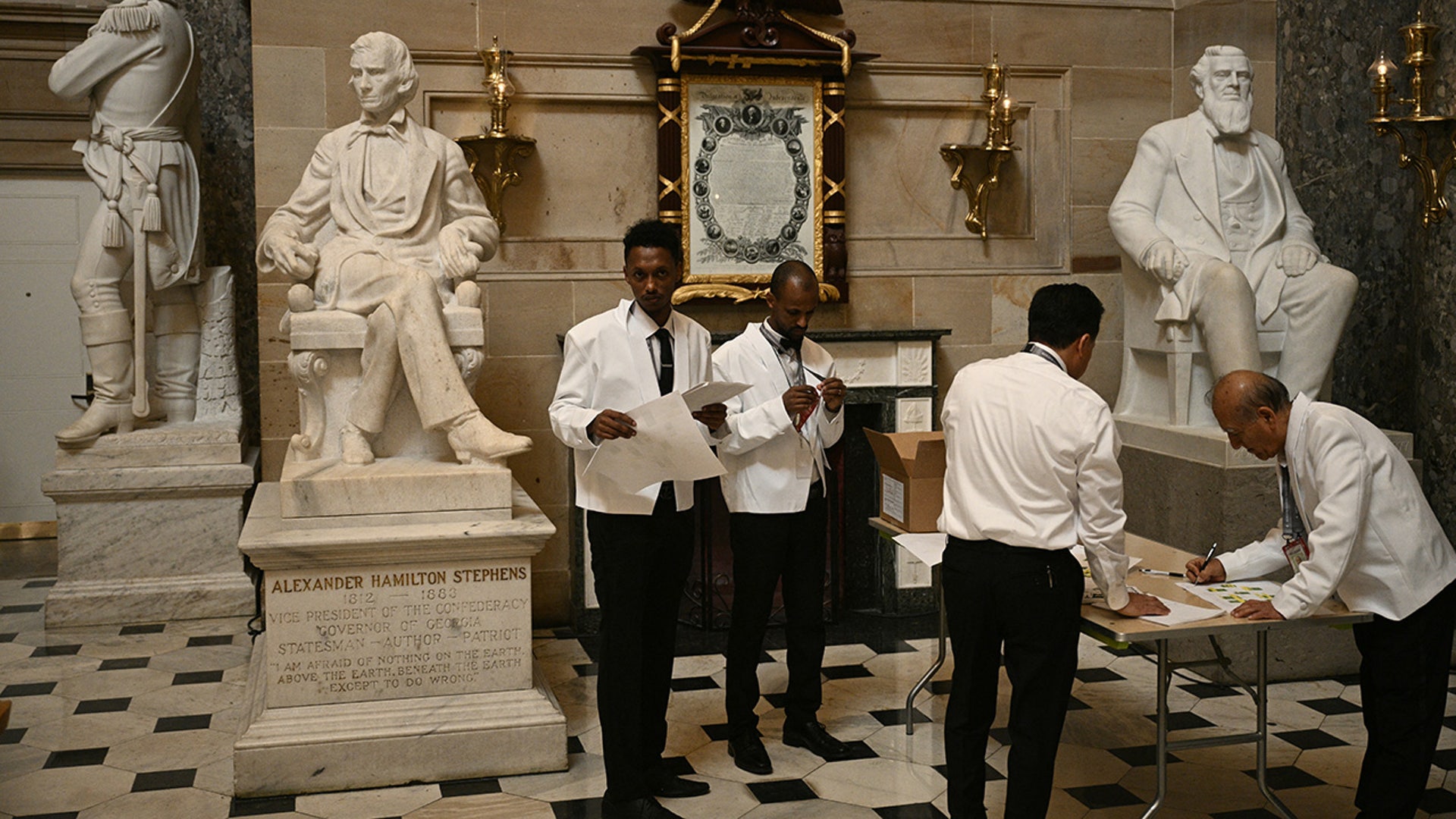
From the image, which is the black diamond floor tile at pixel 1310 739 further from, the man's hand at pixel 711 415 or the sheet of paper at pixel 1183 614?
the man's hand at pixel 711 415

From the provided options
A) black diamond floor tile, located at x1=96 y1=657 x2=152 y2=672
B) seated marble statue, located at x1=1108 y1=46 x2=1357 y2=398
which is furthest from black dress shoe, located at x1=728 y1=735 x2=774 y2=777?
black diamond floor tile, located at x1=96 y1=657 x2=152 y2=672

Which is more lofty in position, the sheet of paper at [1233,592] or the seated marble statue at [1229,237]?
the seated marble statue at [1229,237]

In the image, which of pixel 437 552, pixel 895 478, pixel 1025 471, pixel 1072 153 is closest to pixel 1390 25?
pixel 1072 153

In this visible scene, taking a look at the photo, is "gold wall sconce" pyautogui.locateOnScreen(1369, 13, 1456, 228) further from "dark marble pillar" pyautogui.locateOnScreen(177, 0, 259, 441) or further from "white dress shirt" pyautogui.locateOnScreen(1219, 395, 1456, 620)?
"dark marble pillar" pyautogui.locateOnScreen(177, 0, 259, 441)

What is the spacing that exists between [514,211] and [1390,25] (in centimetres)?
442

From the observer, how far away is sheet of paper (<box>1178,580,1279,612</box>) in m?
3.41

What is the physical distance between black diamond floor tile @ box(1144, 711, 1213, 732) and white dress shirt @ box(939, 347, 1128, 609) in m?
1.90

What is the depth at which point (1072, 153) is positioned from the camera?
7.04 meters

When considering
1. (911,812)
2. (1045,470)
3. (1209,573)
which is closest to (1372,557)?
(1209,573)

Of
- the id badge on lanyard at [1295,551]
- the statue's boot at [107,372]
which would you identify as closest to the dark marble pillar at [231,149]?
the statue's boot at [107,372]

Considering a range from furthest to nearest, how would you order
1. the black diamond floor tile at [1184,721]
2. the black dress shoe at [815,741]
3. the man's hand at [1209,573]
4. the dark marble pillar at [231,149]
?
the dark marble pillar at [231,149] → the black diamond floor tile at [1184,721] → the black dress shoe at [815,741] → the man's hand at [1209,573]

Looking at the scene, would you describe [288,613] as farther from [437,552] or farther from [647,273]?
[647,273]

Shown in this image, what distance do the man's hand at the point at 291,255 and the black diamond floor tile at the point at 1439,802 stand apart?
4.27 metres

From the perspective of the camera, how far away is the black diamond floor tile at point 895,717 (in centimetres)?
500
